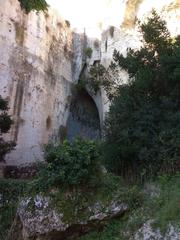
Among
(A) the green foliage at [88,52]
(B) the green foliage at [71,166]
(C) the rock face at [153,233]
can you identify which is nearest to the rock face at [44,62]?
(A) the green foliage at [88,52]

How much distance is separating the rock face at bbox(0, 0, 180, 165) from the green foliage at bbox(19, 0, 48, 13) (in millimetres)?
312

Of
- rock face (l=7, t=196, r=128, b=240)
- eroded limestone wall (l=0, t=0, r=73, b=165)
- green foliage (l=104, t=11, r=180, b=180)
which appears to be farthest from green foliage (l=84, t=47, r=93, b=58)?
rock face (l=7, t=196, r=128, b=240)

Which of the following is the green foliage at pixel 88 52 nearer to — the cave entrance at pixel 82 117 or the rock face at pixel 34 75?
the rock face at pixel 34 75

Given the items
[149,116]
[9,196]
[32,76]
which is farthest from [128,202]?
[32,76]

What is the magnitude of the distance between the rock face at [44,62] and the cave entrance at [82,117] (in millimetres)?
510

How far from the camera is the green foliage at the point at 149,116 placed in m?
11.7

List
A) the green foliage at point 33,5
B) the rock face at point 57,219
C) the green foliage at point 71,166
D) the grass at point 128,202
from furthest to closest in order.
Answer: the green foliage at point 33,5, the green foliage at point 71,166, the rock face at point 57,219, the grass at point 128,202

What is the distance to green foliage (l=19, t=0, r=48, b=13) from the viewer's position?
21842 mm

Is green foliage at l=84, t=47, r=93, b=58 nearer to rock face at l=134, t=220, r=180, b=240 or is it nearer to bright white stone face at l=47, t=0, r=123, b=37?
bright white stone face at l=47, t=0, r=123, b=37

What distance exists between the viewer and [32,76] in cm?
2136

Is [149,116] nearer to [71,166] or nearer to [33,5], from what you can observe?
[71,166]

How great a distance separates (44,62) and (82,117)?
13.0 feet

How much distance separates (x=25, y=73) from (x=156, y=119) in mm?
10330

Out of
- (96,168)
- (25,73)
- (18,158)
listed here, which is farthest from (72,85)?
(96,168)
